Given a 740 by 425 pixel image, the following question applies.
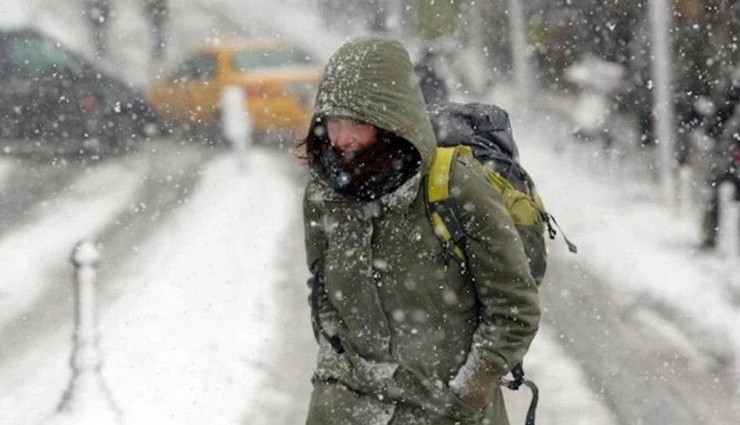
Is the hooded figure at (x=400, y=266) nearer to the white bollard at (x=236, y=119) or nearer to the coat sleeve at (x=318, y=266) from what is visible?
the coat sleeve at (x=318, y=266)

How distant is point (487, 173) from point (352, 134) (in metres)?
0.32

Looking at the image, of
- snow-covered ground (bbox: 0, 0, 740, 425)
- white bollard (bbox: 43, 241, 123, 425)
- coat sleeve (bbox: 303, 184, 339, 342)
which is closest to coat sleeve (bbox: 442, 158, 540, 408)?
coat sleeve (bbox: 303, 184, 339, 342)

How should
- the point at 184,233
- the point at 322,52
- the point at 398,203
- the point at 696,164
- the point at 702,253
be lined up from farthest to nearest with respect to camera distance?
the point at 322,52, the point at 696,164, the point at 184,233, the point at 702,253, the point at 398,203

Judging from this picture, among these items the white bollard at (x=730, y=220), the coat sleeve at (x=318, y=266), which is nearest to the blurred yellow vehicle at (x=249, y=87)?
the white bollard at (x=730, y=220)

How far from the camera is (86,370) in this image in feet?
21.4

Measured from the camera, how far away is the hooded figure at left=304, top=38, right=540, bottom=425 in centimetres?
307

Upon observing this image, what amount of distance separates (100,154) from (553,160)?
21.8 feet

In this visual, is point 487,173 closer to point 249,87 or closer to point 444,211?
point 444,211

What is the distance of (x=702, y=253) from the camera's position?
1155 centimetres

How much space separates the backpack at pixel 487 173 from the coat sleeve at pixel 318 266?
31 cm

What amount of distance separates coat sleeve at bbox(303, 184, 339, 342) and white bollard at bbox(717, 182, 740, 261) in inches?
306

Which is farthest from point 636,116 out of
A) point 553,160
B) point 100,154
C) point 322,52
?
point 322,52

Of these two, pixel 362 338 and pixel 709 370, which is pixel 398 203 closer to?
pixel 362 338

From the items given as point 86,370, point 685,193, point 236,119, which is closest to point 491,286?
point 86,370
